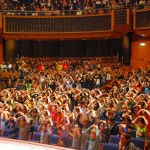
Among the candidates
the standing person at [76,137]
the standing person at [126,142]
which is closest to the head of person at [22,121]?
the standing person at [76,137]

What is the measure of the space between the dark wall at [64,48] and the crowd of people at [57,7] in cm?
180

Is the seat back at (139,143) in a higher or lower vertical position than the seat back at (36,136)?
higher

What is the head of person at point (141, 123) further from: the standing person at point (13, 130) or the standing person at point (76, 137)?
the standing person at point (13, 130)

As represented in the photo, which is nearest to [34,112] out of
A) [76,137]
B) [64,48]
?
[76,137]

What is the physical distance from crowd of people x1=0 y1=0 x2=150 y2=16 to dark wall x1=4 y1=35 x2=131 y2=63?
1.80 meters

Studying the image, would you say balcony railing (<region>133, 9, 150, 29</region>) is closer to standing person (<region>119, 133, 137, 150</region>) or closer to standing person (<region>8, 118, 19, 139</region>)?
standing person (<region>8, 118, 19, 139</region>)

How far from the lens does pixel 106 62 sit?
15516 millimetres

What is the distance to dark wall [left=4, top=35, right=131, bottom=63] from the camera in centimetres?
1702

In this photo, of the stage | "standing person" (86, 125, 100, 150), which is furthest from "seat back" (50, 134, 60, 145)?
the stage

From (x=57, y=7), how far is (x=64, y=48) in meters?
2.66

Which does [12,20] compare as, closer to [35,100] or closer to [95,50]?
[95,50]

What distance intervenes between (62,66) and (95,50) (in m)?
4.47

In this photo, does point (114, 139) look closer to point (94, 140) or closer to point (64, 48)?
point (94, 140)

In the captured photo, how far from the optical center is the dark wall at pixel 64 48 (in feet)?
55.8
